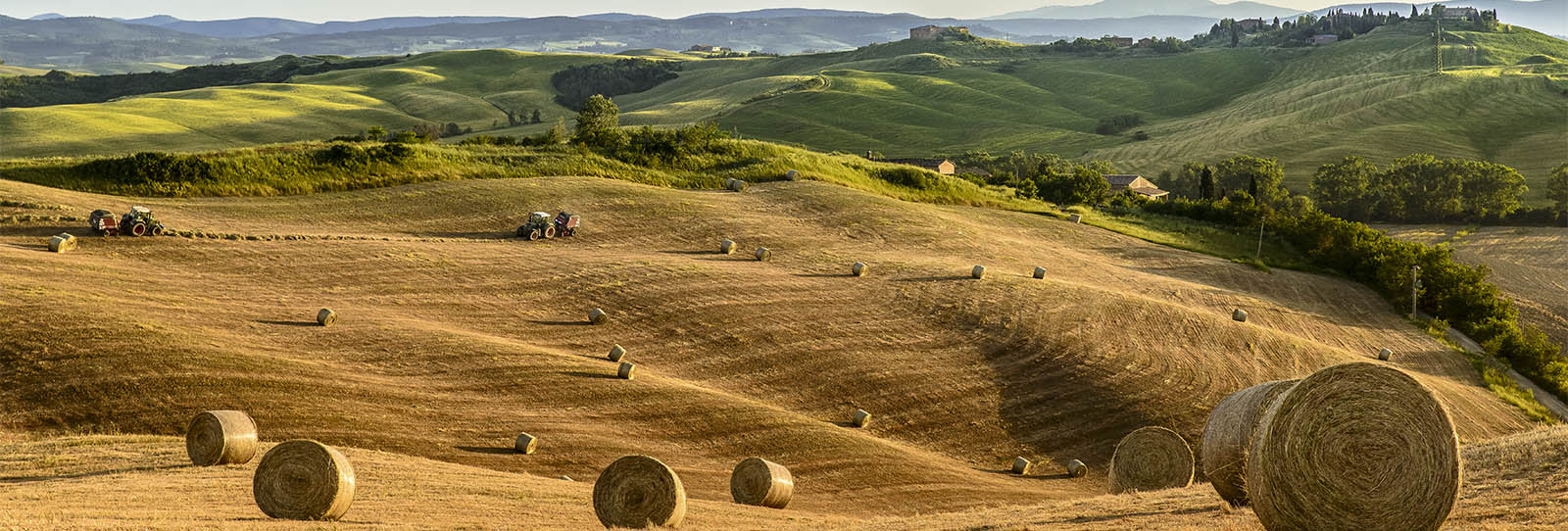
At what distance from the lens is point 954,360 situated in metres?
38.7

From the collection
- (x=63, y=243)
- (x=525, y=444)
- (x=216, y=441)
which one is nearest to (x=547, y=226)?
(x=63, y=243)

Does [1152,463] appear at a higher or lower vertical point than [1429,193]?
higher

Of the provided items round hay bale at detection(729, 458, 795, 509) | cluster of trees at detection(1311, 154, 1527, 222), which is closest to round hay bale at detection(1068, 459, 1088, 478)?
round hay bale at detection(729, 458, 795, 509)

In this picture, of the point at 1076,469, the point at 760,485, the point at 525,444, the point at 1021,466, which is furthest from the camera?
the point at 1076,469

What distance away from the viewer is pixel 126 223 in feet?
140

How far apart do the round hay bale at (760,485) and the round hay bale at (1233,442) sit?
924 cm

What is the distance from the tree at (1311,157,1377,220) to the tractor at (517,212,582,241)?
320 ft

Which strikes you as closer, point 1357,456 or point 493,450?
point 1357,456

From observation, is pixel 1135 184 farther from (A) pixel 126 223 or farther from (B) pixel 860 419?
(A) pixel 126 223

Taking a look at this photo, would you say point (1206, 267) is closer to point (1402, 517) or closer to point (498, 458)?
point (498, 458)

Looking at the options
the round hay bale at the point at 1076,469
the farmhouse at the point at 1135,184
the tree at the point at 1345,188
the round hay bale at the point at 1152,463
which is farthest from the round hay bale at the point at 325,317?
the tree at the point at 1345,188

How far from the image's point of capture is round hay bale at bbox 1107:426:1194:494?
25.8m

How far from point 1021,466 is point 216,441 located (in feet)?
68.0

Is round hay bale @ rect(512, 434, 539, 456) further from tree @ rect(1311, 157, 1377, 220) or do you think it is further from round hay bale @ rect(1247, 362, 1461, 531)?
tree @ rect(1311, 157, 1377, 220)
